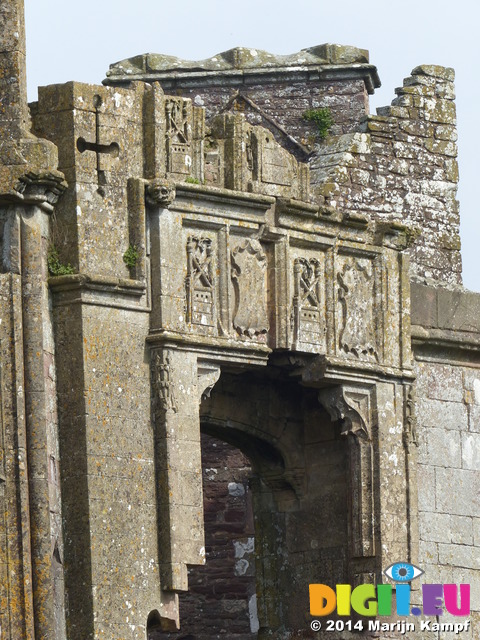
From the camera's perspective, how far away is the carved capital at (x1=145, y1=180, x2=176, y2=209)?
19578mm

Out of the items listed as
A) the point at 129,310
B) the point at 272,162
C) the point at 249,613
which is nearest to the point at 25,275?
the point at 129,310

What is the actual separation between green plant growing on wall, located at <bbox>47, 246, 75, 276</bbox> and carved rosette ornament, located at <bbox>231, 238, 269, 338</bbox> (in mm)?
1542

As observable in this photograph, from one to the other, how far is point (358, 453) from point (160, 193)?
293 cm

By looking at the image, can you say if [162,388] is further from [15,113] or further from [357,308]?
[357,308]

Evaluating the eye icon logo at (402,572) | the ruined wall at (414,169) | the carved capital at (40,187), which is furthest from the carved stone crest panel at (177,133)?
the eye icon logo at (402,572)

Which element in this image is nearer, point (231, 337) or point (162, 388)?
point (162, 388)

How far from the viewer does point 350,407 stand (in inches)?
836

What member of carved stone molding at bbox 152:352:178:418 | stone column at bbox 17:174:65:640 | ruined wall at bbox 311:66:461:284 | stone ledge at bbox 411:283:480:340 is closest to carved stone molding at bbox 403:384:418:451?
stone ledge at bbox 411:283:480:340

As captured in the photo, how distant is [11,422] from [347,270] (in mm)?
3716

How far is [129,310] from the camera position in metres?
19.5

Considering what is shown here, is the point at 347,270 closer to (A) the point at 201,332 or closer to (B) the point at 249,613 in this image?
(A) the point at 201,332

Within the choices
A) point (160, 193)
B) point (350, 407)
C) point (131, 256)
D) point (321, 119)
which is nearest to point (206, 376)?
point (131, 256)

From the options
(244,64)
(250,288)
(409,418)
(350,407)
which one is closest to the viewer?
(250,288)

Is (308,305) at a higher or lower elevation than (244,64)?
lower
